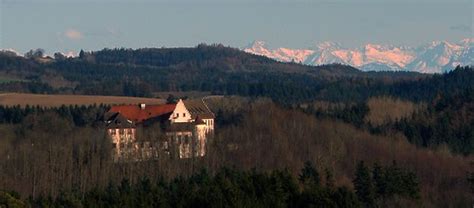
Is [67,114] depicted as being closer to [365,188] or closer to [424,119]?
[424,119]

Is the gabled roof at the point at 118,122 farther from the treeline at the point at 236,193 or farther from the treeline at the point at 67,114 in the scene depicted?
the treeline at the point at 236,193

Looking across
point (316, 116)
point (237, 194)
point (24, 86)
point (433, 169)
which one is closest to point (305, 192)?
point (237, 194)

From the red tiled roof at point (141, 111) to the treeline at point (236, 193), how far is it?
2770cm

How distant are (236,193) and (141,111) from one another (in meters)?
38.3

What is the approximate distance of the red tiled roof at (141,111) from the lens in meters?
75.5

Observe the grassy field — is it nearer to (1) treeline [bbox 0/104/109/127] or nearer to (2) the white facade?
(1) treeline [bbox 0/104/109/127]

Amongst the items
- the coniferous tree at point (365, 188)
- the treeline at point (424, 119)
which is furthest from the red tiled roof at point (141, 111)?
the coniferous tree at point (365, 188)

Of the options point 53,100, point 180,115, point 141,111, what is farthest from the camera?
point 53,100

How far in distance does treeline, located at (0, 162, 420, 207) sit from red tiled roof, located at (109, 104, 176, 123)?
27697 mm

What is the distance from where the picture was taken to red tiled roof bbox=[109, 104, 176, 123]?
248 ft

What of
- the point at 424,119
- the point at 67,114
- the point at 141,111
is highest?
the point at 141,111

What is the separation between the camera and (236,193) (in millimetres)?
39375

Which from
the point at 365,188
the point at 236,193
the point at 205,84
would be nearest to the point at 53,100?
the point at 205,84

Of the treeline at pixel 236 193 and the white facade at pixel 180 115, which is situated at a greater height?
the white facade at pixel 180 115
